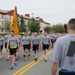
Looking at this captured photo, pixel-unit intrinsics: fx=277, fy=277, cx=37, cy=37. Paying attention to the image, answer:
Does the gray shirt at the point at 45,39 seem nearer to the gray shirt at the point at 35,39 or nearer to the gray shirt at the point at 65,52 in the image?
the gray shirt at the point at 35,39

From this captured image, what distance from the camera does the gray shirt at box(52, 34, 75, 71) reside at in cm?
428

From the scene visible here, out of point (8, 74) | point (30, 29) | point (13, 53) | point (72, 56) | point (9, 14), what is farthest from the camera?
point (9, 14)

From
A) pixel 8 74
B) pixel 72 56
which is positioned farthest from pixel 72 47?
pixel 8 74

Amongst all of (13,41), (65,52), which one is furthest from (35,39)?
(65,52)

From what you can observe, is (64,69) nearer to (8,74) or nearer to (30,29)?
(8,74)

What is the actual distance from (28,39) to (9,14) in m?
99.0

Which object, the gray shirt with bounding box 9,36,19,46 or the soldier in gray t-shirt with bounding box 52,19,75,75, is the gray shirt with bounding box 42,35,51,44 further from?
the soldier in gray t-shirt with bounding box 52,19,75,75

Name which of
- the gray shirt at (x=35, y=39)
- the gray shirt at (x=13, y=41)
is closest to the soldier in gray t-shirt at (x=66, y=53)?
the gray shirt at (x=13, y=41)

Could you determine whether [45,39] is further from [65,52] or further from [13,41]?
A: [65,52]

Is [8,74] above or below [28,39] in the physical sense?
below

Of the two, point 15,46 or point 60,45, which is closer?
point 60,45

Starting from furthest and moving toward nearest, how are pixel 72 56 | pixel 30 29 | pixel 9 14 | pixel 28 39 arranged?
pixel 9 14 → pixel 30 29 → pixel 28 39 → pixel 72 56

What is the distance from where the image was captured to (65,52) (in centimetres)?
431

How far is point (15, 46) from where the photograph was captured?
1345 centimetres
